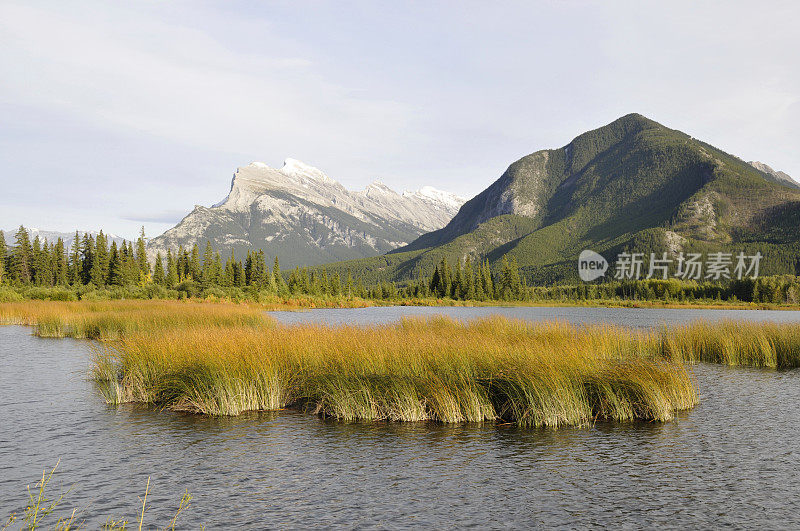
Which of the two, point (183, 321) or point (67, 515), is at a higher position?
point (183, 321)

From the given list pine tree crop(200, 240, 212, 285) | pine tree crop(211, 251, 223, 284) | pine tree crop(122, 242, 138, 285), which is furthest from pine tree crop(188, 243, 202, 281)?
pine tree crop(122, 242, 138, 285)

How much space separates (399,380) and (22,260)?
103 metres

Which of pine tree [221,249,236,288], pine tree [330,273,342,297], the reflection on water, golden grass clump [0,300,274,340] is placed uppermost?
pine tree [221,249,236,288]

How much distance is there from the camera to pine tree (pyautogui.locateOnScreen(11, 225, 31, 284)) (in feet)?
300

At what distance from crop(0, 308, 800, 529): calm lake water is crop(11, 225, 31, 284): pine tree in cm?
9253

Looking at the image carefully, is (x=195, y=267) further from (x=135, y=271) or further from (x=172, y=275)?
(x=135, y=271)

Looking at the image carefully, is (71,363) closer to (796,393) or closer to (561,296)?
(796,393)

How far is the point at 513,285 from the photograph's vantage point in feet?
479

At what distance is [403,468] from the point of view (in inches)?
443

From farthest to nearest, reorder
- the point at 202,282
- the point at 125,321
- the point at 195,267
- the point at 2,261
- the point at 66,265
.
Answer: the point at 195,267 < the point at 66,265 < the point at 202,282 < the point at 2,261 < the point at 125,321

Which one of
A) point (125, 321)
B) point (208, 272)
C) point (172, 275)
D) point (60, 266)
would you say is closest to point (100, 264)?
point (172, 275)

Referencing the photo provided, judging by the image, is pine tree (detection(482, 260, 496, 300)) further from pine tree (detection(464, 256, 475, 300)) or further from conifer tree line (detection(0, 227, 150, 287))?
conifer tree line (detection(0, 227, 150, 287))

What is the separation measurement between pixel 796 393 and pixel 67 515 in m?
23.4

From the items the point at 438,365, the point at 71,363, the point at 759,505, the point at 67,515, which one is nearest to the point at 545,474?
the point at 759,505
